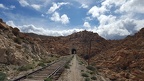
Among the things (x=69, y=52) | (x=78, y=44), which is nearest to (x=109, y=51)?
(x=69, y=52)

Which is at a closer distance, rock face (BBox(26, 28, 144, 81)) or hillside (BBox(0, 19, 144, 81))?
hillside (BBox(0, 19, 144, 81))

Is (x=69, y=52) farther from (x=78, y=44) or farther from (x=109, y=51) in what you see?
(x=109, y=51)

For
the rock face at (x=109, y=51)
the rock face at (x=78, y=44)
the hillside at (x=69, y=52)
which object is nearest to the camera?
the hillside at (x=69, y=52)

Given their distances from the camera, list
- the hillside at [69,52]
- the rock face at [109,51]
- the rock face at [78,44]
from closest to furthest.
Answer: the hillside at [69,52]
the rock face at [109,51]
the rock face at [78,44]

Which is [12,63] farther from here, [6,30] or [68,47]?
[68,47]

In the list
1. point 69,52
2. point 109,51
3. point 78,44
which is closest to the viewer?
point 109,51

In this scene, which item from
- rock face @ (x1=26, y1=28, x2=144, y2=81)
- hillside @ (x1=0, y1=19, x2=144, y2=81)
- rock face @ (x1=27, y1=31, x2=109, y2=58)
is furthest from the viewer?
rock face @ (x1=27, y1=31, x2=109, y2=58)

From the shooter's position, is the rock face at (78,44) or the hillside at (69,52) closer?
the hillside at (69,52)

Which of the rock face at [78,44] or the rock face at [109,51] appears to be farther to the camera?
the rock face at [78,44]

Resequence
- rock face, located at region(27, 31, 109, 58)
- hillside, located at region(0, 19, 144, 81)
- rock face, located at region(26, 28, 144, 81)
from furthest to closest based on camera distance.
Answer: rock face, located at region(27, 31, 109, 58)
rock face, located at region(26, 28, 144, 81)
hillside, located at region(0, 19, 144, 81)

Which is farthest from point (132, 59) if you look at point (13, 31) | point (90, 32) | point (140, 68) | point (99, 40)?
point (90, 32)

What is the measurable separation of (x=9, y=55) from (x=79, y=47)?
279 feet

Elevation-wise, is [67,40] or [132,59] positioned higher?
[67,40]

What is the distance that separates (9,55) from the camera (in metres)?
21.5
